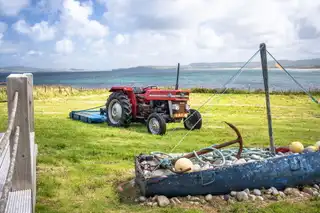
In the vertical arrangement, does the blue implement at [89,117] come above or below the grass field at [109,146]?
above

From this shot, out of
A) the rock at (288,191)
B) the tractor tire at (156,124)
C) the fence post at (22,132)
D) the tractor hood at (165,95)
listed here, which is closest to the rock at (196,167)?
the rock at (288,191)

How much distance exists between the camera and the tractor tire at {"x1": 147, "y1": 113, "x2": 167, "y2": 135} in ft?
36.4

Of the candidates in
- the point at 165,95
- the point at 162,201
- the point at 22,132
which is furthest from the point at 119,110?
the point at 22,132

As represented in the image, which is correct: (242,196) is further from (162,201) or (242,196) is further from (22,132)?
(22,132)

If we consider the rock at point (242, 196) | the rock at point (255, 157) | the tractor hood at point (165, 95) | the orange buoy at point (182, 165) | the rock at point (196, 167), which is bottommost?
the rock at point (242, 196)

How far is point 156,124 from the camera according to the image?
37.2 ft

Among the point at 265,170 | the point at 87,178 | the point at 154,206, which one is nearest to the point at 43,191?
the point at 87,178

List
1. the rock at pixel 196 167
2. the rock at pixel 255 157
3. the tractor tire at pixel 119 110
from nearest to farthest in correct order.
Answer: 1. the rock at pixel 196 167
2. the rock at pixel 255 157
3. the tractor tire at pixel 119 110

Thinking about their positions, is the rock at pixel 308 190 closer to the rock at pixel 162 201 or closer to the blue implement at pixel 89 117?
the rock at pixel 162 201

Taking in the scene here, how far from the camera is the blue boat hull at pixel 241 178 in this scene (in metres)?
5.87

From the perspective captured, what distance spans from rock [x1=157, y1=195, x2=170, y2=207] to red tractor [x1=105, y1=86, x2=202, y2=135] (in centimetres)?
545

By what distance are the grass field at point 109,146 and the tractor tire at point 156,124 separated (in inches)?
9.4

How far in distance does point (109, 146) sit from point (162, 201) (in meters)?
4.09

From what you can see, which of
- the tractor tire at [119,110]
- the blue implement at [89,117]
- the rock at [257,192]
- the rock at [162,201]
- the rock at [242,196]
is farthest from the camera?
the blue implement at [89,117]
